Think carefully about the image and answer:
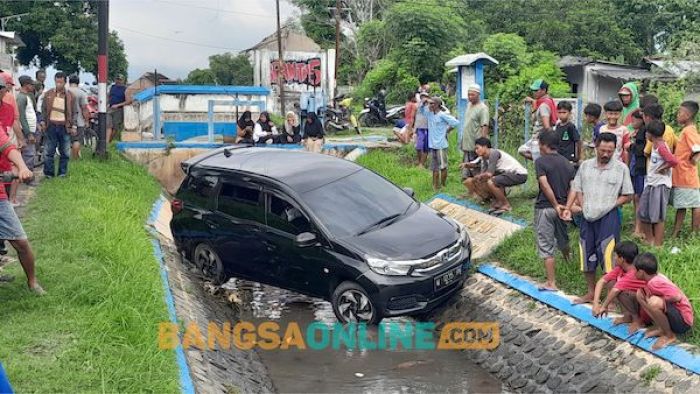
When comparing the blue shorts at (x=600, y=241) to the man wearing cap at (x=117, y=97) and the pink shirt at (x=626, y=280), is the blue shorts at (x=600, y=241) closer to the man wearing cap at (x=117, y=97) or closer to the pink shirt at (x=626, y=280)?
the pink shirt at (x=626, y=280)

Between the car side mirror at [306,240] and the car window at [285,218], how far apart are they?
17 cm

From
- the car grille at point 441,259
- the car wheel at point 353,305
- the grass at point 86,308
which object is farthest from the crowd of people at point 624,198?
the grass at point 86,308

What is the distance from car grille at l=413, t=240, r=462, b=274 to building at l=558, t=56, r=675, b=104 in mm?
22042

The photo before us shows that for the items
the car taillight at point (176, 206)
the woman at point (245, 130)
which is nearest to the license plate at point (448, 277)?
the car taillight at point (176, 206)

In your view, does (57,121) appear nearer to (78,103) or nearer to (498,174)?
(78,103)

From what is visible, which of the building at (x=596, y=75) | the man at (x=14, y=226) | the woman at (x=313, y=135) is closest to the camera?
the man at (x=14, y=226)

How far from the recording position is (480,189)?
425 inches

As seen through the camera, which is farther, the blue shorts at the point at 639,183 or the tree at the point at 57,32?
the tree at the point at 57,32

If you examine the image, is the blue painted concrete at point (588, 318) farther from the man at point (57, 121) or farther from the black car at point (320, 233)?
the man at point (57, 121)

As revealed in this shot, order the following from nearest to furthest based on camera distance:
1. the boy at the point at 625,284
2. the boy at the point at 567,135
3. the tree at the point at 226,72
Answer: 1. the boy at the point at 625,284
2. the boy at the point at 567,135
3. the tree at the point at 226,72

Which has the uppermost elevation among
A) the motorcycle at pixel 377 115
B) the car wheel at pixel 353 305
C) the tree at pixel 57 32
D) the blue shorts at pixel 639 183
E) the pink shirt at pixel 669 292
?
the tree at pixel 57 32

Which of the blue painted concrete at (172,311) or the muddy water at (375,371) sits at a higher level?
the blue painted concrete at (172,311)

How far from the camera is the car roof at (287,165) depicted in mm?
8562

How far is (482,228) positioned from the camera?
10227 mm
